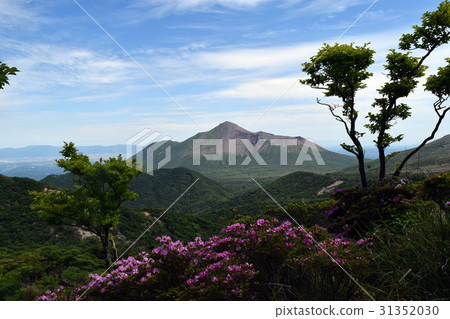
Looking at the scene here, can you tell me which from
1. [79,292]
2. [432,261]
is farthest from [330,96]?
[79,292]

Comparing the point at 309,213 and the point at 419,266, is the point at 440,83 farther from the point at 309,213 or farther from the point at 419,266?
the point at 419,266

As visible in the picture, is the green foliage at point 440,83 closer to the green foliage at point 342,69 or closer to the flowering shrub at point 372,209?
the green foliage at point 342,69

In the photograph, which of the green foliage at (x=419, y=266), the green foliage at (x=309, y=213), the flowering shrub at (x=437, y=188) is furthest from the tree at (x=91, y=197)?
the flowering shrub at (x=437, y=188)

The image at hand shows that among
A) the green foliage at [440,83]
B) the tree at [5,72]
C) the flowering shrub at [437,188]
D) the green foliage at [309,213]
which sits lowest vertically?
the green foliage at [309,213]

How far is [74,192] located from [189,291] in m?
17.5

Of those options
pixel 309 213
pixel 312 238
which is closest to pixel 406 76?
pixel 309 213

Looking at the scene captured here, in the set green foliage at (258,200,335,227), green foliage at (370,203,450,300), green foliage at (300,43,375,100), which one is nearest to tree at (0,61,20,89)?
green foliage at (370,203,450,300)

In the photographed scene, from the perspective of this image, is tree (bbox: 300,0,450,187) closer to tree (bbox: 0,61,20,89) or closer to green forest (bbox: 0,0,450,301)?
green forest (bbox: 0,0,450,301)

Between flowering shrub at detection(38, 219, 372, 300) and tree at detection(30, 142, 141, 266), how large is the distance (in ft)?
45.2

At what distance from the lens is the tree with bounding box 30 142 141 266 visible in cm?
1722

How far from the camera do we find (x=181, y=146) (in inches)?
7741

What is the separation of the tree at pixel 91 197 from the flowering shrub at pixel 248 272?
13783 millimetres

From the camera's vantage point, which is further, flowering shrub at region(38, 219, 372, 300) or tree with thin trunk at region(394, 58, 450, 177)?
tree with thin trunk at region(394, 58, 450, 177)

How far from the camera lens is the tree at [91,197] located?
1722 centimetres
